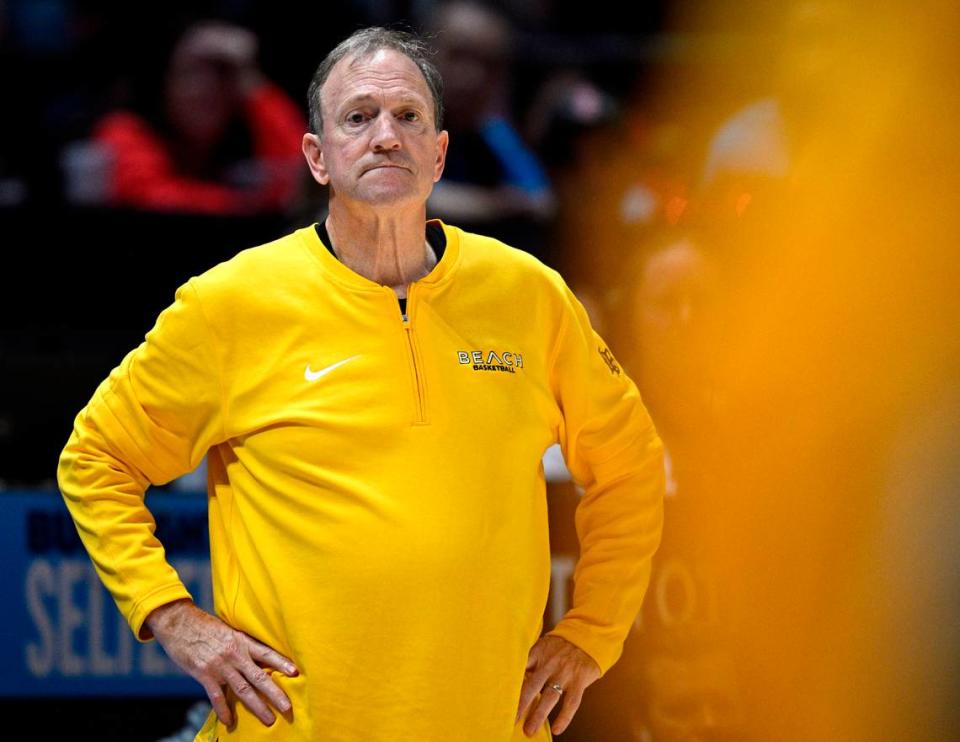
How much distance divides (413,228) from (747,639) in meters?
1.73

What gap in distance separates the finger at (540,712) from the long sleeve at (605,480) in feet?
0.41

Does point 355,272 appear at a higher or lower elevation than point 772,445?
higher

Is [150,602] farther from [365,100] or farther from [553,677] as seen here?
[365,100]

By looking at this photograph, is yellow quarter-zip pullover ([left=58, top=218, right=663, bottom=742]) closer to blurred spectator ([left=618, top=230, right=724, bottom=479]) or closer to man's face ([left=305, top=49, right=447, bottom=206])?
man's face ([left=305, top=49, right=447, bottom=206])

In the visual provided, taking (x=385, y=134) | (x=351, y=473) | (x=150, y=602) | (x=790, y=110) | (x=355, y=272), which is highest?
(x=790, y=110)

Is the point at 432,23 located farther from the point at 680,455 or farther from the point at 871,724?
the point at 871,724

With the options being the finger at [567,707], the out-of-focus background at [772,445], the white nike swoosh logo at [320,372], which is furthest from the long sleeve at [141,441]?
the out-of-focus background at [772,445]

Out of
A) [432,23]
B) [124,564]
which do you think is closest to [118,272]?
[432,23]

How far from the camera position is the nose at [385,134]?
2.59m

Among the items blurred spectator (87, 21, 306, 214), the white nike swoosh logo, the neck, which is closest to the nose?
the neck

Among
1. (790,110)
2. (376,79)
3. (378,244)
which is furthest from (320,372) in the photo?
(790,110)

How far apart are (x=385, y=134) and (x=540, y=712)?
1.14 m

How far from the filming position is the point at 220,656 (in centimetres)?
259

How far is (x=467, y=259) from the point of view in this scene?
274 centimetres
